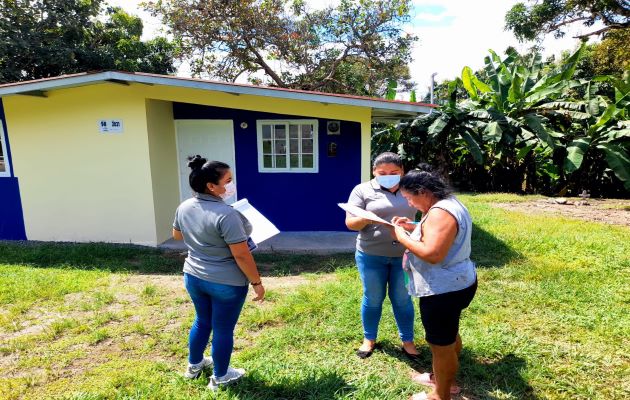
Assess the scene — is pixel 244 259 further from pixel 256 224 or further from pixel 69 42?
pixel 69 42

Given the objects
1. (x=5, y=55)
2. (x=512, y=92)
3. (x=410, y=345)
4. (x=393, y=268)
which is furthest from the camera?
(x=5, y=55)

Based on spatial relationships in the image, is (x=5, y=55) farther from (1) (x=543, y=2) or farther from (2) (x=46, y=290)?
(1) (x=543, y=2)

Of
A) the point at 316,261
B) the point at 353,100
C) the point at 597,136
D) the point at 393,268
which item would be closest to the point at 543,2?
the point at 597,136

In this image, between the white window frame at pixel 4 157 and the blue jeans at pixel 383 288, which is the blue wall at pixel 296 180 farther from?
the blue jeans at pixel 383 288

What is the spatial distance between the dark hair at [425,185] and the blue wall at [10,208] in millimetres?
7259

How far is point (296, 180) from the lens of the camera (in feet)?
23.4

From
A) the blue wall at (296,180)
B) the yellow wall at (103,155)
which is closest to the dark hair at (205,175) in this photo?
the yellow wall at (103,155)

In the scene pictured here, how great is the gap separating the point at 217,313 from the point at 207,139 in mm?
5173

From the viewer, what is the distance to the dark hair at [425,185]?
228 cm

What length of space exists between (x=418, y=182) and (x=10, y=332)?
3.89 meters

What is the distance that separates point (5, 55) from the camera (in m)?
12.7

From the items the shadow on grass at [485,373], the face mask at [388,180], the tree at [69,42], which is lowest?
the shadow on grass at [485,373]

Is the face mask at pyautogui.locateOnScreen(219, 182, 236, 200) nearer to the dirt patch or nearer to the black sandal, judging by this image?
the black sandal

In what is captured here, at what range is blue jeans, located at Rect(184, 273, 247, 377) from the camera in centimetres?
250
